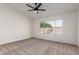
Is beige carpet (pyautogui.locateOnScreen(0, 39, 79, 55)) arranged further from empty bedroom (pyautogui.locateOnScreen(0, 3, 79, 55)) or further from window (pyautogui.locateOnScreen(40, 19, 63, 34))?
window (pyautogui.locateOnScreen(40, 19, 63, 34))

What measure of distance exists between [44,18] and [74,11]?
2.71m

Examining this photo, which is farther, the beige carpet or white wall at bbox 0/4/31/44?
white wall at bbox 0/4/31/44

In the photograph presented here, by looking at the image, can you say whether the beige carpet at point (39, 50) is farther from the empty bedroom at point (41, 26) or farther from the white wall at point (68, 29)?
the white wall at point (68, 29)

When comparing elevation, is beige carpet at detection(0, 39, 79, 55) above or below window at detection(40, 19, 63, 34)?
below

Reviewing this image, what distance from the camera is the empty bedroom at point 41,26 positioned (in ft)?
14.1

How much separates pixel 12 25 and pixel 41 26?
283cm

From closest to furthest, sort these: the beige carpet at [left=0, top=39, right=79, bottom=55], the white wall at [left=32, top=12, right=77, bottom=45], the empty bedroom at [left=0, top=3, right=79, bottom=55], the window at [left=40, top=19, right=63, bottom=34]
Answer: the beige carpet at [left=0, top=39, right=79, bottom=55], the empty bedroom at [left=0, top=3, right=79, bottom=55], the white wall at [left=32, top=12, right=77, bottom=45], the window at [left=40, top=19, right=63, bottom=34]

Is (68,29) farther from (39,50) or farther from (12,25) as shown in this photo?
(12,25)

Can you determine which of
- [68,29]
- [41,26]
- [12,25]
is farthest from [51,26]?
[12,25]

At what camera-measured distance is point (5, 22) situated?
5074mm

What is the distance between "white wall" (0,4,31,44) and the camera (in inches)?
195

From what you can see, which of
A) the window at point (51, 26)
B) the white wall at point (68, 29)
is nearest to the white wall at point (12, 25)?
Answer: the window at point (51, 26)

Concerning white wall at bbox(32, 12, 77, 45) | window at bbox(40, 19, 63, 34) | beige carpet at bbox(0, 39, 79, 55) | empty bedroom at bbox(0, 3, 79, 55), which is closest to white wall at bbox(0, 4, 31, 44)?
empty bedroom at bbox(0, 3, 79, 55)
